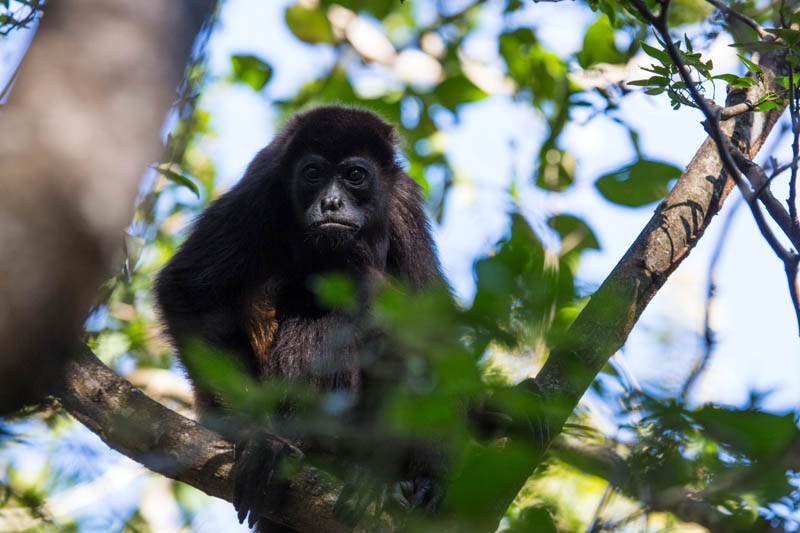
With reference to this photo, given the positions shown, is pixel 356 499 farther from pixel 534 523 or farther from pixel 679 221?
pixel 534 523

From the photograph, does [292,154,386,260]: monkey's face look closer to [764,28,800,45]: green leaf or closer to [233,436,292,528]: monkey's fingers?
[233,436,292,528]: monkey's fingers

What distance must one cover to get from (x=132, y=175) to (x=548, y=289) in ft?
2.39

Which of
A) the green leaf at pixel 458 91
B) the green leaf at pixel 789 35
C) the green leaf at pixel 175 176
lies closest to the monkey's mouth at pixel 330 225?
the green leaf at pixel 175 176

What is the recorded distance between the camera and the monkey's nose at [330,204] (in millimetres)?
4332

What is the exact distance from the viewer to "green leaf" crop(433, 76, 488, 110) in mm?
5773

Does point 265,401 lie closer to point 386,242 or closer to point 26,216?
point 26,216

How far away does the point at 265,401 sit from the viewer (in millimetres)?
1612

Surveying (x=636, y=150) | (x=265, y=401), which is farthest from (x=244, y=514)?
(x=636, y=150)

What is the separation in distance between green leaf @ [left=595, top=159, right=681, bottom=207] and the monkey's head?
2.07 meters

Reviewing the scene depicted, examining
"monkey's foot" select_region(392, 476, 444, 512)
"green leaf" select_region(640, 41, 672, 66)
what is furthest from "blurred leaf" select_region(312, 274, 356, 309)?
"monkey's foot" select_region(392, 476, 444, 512)

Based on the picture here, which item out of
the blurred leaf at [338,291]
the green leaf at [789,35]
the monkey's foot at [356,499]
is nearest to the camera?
the blurred leaf at [338,291]

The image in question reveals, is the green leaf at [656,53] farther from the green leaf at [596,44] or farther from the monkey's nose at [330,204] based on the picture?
the monkey's nose at [330,204]

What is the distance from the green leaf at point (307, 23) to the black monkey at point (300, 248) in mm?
1709

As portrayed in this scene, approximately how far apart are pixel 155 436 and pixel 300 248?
1.73 meters
